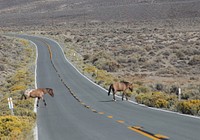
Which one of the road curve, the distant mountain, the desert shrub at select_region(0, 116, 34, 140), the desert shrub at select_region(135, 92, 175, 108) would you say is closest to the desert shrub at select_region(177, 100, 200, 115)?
the road curve

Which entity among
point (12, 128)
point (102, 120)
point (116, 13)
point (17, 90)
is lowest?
point (116, 13)

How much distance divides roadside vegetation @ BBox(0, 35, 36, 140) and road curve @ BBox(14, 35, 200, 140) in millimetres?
673

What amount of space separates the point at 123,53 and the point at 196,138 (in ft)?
174

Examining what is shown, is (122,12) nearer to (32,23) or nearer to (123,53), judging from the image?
(32,23)

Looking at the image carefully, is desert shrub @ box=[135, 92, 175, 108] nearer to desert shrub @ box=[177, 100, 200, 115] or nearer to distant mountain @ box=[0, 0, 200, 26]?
desert shrub @ box=[177, 100, 200, 115]

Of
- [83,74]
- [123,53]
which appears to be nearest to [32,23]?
[123,53]

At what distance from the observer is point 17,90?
29.2 metres

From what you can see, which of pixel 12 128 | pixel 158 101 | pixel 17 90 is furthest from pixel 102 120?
pixel 17 90

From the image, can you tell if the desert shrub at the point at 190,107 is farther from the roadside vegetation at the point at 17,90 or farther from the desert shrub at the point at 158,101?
the roadside vegetation at the point at 17,90

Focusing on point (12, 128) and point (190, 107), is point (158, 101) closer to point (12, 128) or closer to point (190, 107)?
point (190, 107)

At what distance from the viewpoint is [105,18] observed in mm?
161250

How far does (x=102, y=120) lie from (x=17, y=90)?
15.1 metres

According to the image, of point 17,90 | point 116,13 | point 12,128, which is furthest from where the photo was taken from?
point 116,13

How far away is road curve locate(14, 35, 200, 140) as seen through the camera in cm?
1177
